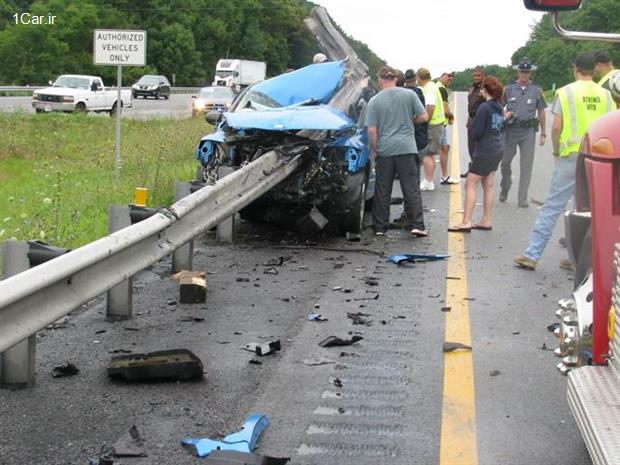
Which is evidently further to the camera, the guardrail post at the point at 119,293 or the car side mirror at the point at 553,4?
the guardrail post at the point at 119,293

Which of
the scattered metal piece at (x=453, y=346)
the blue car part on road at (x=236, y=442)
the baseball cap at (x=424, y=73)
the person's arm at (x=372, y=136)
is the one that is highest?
the baseball cap at (x=424, y=73)

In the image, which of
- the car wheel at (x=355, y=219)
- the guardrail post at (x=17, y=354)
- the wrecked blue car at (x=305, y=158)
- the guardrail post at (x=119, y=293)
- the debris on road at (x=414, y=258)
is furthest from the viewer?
the car wheel at (x=355, y=219)

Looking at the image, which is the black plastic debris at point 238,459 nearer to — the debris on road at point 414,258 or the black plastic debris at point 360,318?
the black plastic debris at point 360,318

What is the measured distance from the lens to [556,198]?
26.4 feet

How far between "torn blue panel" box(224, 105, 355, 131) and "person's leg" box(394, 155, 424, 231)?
76 cm

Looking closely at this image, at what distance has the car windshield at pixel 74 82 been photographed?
120ft

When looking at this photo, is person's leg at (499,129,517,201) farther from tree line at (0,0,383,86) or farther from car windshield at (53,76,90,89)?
car windshield at (53,76,90,89)

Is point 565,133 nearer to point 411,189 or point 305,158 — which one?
point 411,189

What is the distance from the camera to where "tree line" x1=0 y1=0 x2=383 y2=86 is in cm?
6500

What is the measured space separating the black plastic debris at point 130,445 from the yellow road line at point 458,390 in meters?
1.31

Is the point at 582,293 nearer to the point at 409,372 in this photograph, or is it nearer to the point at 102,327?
the point at 409,372

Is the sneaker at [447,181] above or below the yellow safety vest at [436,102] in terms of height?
below

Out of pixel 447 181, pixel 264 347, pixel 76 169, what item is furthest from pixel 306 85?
pixel 76 169

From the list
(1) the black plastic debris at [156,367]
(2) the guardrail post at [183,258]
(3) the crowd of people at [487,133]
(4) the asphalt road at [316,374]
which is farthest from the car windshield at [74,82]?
(1) the black plastic debris at [156,367]
